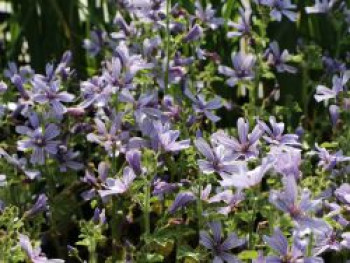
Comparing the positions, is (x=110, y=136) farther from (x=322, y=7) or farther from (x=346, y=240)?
(x=322, y=7)

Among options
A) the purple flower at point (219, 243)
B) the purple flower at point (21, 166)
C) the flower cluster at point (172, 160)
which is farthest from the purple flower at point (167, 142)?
the purple flower at point (21, 166)

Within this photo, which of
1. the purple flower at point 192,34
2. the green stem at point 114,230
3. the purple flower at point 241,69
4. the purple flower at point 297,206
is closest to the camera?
the purple flower at point 297,206

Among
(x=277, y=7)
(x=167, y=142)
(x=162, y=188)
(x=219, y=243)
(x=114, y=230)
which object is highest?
(x=277, y=7)

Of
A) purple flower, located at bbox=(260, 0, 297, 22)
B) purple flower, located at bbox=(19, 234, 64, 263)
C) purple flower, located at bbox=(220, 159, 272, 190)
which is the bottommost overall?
purple flower, located at bbox=(19, 234, 64, 263)

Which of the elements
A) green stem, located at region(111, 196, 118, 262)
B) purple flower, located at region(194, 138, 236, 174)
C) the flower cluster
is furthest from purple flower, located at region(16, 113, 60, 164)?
purple flower, located at region(194, 138, 236, 174)

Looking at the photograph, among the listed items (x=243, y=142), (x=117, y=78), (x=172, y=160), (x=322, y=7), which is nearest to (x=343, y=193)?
(x=243, y=142)

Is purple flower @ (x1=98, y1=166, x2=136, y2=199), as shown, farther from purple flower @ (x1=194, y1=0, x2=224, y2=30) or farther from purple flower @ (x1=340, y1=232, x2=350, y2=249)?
purple flower @ (x1=194, y1=0, x2=224, y2=30)

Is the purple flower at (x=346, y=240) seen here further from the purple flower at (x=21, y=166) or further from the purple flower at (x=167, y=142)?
the purple flower at (x=21, y=166)
